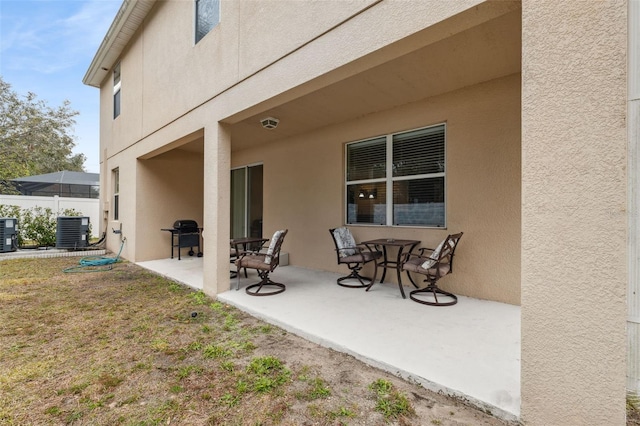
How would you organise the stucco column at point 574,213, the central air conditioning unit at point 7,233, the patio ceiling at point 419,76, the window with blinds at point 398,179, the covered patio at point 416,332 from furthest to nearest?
the central air conditioning unit at point 7,233 → the window with blinds at point 398,179 → the patio ceiling at point 419,76 → the covered patio at point 416,332 → the stucco column at point 574,213

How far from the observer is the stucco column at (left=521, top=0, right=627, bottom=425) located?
150cm

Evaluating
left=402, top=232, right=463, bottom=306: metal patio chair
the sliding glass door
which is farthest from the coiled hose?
left=402, top=232, right=463, bottom=306: metal patio chair

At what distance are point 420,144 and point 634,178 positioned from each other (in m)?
3.40

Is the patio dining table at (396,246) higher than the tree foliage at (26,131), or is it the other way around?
the tree foliage at (26,131)

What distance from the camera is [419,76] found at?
155 inches

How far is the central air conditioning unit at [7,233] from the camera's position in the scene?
846cm

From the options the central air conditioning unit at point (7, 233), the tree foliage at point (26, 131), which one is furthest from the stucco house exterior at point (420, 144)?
the tree foliage at point (26, 131)

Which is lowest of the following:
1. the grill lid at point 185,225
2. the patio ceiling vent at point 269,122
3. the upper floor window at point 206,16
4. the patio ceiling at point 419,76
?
the grill lid at point 185,225

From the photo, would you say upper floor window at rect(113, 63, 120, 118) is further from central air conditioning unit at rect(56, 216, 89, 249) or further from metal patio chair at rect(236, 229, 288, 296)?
metal patio chair at rect(236, 229, 288, 296)

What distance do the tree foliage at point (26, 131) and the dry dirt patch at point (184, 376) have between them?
1383 centimetres

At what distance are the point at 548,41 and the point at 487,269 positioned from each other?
321 cm

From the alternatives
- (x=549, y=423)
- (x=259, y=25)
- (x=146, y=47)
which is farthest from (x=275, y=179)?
(x=549, y=423)

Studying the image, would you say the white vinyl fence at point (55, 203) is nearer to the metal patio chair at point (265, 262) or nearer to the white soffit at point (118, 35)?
the white soffit at point (118, 35)

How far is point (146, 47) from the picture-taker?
713 cm
